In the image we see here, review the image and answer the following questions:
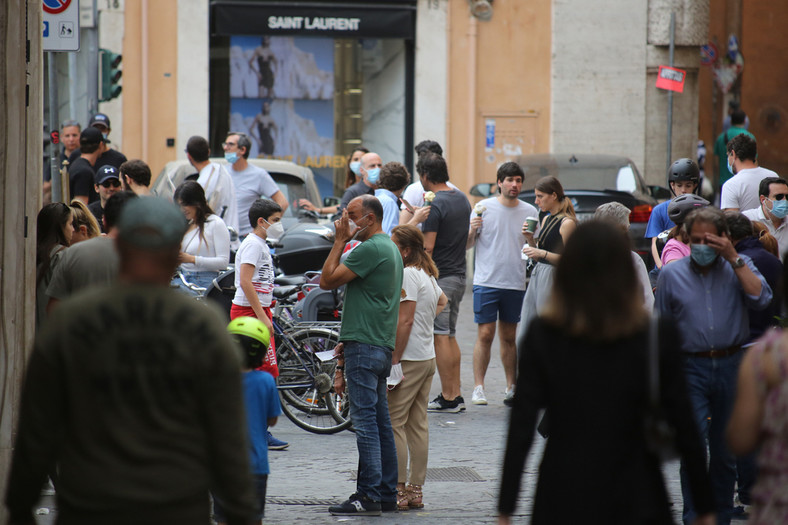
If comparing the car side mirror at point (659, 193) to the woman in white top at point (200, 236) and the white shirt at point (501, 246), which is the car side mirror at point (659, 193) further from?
the woman in white top at point (200, 236)

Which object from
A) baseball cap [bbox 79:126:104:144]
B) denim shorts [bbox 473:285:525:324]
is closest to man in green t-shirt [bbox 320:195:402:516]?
denim shorts [bbox 473:285:525:324]

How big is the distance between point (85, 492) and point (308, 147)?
18290mm

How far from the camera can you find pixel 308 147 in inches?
834

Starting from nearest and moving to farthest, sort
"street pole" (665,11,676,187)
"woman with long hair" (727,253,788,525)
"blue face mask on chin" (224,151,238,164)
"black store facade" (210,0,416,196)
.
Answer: "woman with long hair" (727,253,788,525), "blue face mask on chin" (224,151,238,164), "street pole" (665,11,676,187), "black store facade" (210,0,416,196)

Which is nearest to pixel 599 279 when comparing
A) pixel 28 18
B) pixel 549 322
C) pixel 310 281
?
pixel 549 322

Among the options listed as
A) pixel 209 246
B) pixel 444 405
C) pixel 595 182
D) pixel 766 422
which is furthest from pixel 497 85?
pixel 766 422

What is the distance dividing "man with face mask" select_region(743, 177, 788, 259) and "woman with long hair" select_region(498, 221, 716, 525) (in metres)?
4.99

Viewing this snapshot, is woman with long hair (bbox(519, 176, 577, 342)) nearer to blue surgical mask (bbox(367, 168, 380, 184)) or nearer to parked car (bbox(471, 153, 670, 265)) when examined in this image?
blue surgical mask (bbox(367, 168, 380, 184))

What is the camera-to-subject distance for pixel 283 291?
10.2m

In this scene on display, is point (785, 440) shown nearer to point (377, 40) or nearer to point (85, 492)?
point (85, 492)

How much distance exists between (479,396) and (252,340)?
527 centimetres

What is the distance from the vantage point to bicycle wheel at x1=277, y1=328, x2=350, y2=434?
9.05 metres

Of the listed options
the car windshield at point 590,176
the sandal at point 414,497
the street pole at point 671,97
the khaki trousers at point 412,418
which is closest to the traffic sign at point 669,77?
the car windshield at point 590,176

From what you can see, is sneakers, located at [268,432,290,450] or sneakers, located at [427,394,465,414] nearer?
sneakers, located at [268,432,290,450]
